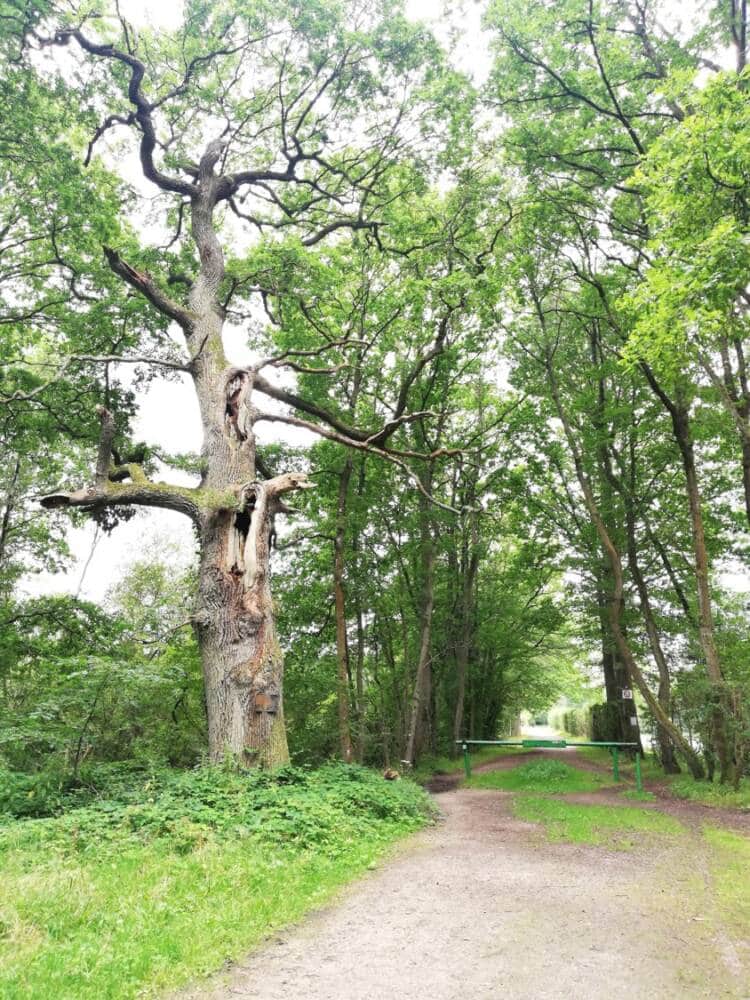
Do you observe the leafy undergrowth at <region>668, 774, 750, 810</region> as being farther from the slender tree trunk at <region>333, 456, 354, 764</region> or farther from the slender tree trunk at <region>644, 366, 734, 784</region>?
the slender tree trunk at <region>333, 456, 354, 764</region>

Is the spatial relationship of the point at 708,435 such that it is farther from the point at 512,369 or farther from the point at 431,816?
the point at 431,816

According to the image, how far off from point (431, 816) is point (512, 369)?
11.9 metres

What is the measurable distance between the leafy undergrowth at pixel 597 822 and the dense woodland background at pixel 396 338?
9.83 feet

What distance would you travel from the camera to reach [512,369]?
17172 mm

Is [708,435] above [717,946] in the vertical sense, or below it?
above

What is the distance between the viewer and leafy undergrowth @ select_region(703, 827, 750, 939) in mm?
4633

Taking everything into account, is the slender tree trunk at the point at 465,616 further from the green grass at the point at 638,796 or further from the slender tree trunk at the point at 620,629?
the green grass at the point at 638,796

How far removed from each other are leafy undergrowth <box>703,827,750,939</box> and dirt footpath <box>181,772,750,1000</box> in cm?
14

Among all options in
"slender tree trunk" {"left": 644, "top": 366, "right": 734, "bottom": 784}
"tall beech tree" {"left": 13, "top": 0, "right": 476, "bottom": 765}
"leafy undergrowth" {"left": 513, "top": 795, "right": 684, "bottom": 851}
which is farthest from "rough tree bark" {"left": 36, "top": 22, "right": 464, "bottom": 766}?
"slender tree trunk" {"left": 644, "top": 366, "right": 734, "bottom": 784}

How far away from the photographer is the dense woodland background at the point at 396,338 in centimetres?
846

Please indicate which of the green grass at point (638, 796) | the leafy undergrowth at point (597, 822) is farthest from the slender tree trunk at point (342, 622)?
the green grass at point (638, 796)

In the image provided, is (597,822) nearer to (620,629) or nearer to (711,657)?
(711,657)

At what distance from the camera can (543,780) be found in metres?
14.1

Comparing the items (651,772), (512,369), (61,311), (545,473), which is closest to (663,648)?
(651,772)
